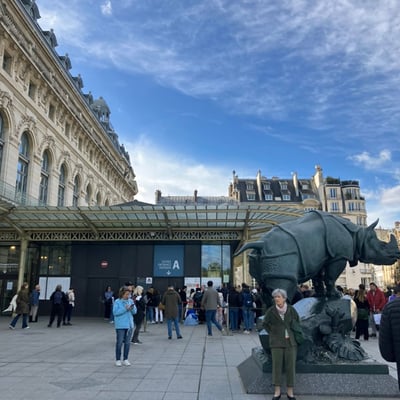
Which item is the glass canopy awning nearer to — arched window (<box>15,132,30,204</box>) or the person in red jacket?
the person in red jacket

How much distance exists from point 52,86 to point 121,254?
1491cm

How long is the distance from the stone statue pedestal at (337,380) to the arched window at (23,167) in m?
23.0

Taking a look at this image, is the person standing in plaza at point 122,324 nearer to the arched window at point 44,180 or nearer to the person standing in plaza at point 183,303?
the person standing in plaza at point 183,303

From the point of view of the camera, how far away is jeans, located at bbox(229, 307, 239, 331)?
1545 centimetres

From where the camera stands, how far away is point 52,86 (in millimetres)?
29281

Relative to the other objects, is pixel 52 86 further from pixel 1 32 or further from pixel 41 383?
pixel 41 383

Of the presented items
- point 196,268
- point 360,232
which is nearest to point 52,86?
point 196,268

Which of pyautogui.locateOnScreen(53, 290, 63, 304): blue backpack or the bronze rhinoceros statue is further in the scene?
pyautogui.locateOnScreen(53, 290, 63, 304): blue backpack

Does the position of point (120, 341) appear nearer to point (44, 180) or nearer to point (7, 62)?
point (7, 62)

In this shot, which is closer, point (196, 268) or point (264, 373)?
point (264, 373)

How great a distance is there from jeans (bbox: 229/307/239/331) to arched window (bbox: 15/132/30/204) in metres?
16.4

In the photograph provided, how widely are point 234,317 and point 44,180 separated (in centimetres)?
2030

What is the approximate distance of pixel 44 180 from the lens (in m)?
29.9

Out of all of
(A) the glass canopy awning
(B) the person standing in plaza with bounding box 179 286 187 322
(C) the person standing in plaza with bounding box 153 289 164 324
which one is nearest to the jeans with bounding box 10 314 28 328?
(A) the glass canopy awning
